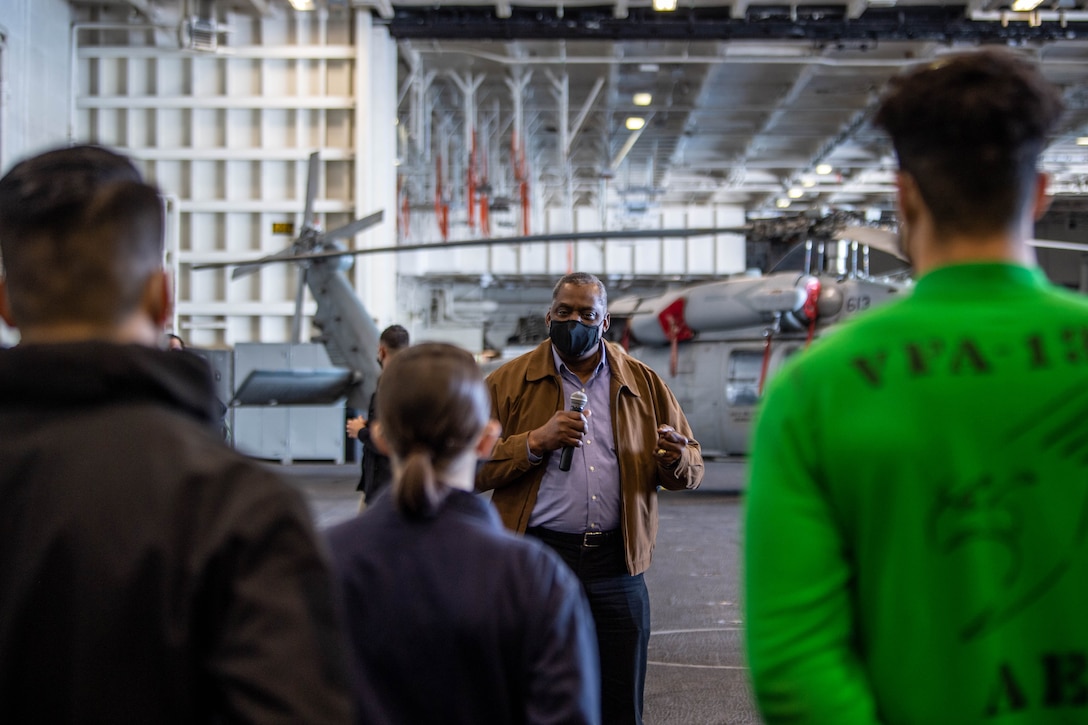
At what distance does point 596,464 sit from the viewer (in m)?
3.56

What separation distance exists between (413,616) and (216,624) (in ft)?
1.79

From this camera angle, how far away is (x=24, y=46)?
1403 cm

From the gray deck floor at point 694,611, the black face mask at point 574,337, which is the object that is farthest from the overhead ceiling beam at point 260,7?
the black face mask at point 574,337

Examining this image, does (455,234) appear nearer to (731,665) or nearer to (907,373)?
(731,665)

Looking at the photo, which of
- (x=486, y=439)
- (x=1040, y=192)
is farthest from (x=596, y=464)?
(x=1040, y=192)

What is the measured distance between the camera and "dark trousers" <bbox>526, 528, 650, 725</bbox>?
3352 millimetres

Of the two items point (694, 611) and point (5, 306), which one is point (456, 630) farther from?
point (694, 611)

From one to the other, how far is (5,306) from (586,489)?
90.7 inches

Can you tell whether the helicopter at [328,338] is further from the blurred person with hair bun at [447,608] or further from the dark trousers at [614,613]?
the blurred person with hair bun at [447,608]

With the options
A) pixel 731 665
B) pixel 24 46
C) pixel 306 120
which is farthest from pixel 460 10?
pixel 731 665

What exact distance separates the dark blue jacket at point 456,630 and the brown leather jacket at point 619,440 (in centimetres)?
166

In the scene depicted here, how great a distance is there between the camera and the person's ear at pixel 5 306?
142 centimetres

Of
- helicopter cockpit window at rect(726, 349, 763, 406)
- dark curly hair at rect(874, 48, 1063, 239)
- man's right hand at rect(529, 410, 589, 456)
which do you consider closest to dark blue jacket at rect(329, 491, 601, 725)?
dark curly hair at rect(874, 48, 1063, 239)

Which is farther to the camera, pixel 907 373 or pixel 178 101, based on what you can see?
pixel 178 101
